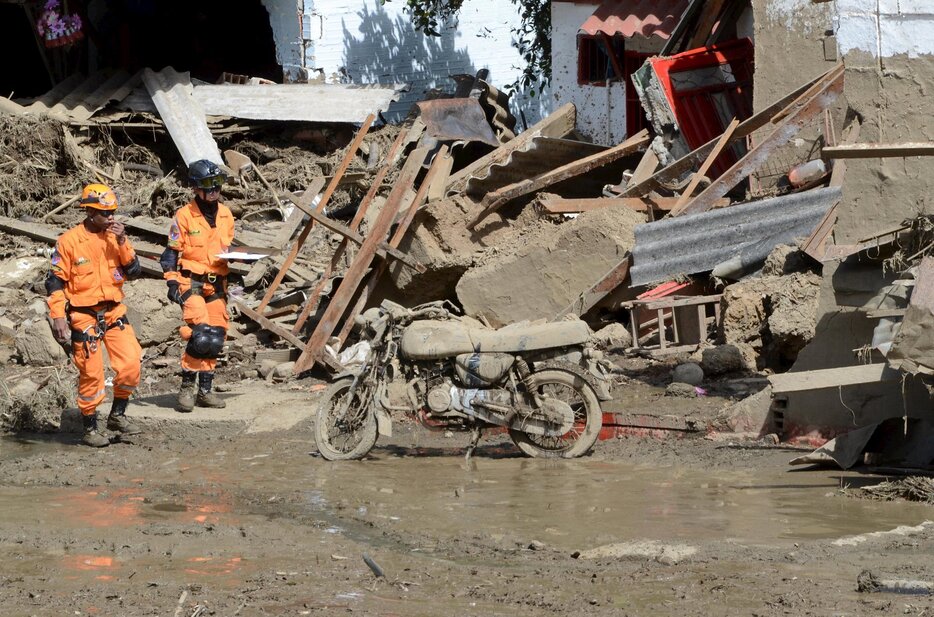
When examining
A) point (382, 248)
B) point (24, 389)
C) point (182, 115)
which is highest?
point (182, 115)

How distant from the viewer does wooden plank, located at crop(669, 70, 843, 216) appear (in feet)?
35.7

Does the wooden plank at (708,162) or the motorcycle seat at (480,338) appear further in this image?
the wooden plank at (708,162)

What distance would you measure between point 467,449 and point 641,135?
656 centimetres

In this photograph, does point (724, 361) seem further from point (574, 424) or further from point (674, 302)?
point (574, 424)

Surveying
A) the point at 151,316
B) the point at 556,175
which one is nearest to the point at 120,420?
the point at 151,316

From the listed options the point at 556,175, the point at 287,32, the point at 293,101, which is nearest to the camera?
the point at 556,175

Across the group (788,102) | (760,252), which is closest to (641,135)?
(788,102)

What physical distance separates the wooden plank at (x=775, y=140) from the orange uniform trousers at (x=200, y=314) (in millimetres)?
4402

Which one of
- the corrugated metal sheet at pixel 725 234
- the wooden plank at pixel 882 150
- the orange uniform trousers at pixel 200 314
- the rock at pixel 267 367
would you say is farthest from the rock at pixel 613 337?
the wooden plank at pixel 882 150

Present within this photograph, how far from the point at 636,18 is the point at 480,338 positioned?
28.9 ft

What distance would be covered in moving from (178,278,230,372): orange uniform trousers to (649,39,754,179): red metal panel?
677cm

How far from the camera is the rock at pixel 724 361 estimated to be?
32.2 ft

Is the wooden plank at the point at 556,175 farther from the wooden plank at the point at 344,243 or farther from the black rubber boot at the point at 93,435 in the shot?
the black rubber boot at the point at 93,435

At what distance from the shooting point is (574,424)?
810 centimetres
